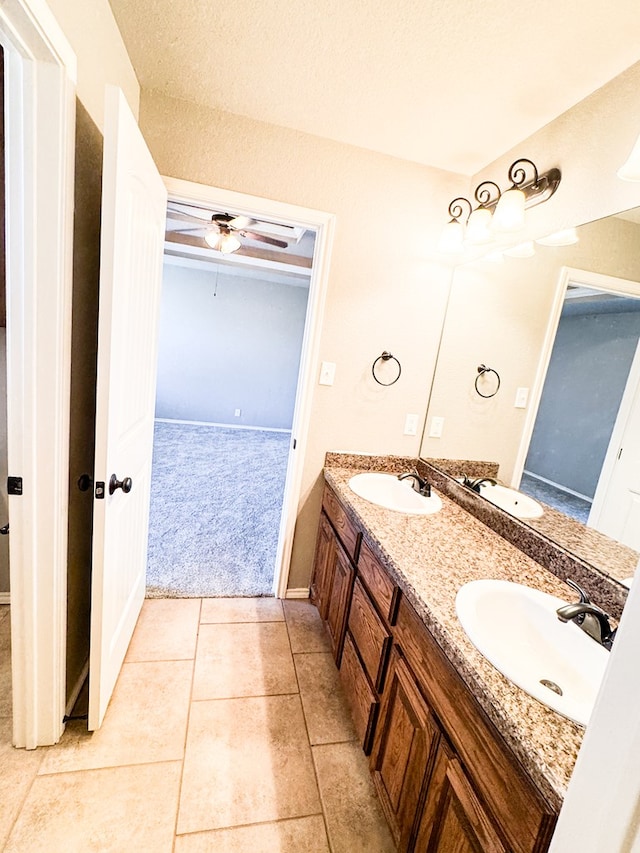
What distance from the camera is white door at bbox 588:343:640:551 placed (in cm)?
110

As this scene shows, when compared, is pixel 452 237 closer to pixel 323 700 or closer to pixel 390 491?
pixel 390 491

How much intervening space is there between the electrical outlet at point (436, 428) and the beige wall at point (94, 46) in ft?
6.05

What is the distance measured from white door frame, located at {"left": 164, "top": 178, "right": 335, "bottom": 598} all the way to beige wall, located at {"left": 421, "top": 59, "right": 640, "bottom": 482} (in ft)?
2.25

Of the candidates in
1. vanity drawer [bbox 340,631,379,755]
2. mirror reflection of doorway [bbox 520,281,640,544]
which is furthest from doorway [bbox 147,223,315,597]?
mirror reflection of doorway [bbox 520,281,640,544]

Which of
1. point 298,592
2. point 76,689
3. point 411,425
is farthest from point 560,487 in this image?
point 76,689

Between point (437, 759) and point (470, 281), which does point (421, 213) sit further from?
point (437, 759)

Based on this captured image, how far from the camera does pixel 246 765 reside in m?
1.33

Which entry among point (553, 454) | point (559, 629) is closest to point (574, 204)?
point (553, 454)

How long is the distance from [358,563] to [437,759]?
693 mm

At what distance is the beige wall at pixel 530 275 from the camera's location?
124cm

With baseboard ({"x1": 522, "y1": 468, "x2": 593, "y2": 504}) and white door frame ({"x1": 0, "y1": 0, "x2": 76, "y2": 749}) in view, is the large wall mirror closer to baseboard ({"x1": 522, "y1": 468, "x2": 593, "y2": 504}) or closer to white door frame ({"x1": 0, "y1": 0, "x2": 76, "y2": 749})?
baseboard ({"x1": 522, "y1": 468, "x2": 593, "y2": 504})

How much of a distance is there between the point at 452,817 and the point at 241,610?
57.5 inches

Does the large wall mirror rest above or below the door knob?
above

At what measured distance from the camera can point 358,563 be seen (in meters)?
1.55
